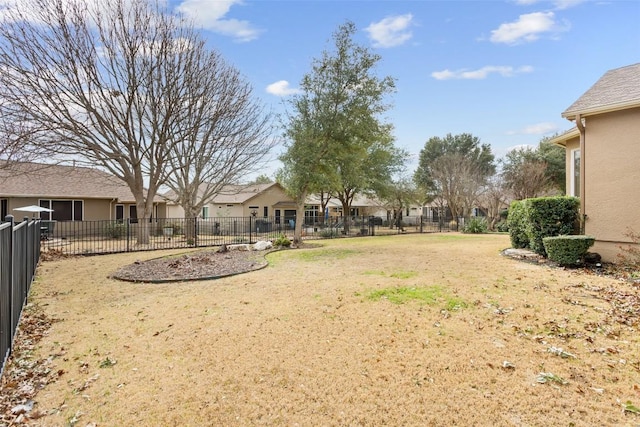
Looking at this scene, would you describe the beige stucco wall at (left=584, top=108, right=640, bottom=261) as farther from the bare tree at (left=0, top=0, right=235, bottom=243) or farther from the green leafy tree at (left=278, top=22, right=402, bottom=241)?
the bare tree at (left=0, top=0, right=235, bottom=243)

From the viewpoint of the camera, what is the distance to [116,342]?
14.7 ft

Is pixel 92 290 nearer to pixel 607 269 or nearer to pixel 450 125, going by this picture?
pixel 607 269

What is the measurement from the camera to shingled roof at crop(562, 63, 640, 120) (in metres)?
8.91

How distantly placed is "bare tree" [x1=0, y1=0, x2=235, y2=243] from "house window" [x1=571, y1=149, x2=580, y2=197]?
52.1 ft

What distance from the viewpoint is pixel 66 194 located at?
2194 centimetres

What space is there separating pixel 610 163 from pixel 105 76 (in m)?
18.7

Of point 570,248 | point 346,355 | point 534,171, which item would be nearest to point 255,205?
point 534,171

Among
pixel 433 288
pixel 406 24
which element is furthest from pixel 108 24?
pixel 433 288

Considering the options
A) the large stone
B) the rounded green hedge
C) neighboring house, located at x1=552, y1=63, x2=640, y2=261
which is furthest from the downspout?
the large stone

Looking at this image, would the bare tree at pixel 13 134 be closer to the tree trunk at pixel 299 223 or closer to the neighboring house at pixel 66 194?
the neighboring house at pixel 66 194

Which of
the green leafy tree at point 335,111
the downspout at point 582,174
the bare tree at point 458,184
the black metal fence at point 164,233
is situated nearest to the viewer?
the downspout at point 582,174

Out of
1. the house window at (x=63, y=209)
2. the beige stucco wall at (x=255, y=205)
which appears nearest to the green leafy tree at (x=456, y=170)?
the beige stucco wall at (x=255, y=205)

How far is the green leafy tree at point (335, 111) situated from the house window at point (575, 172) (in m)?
7.54

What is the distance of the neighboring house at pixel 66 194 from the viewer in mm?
20656
